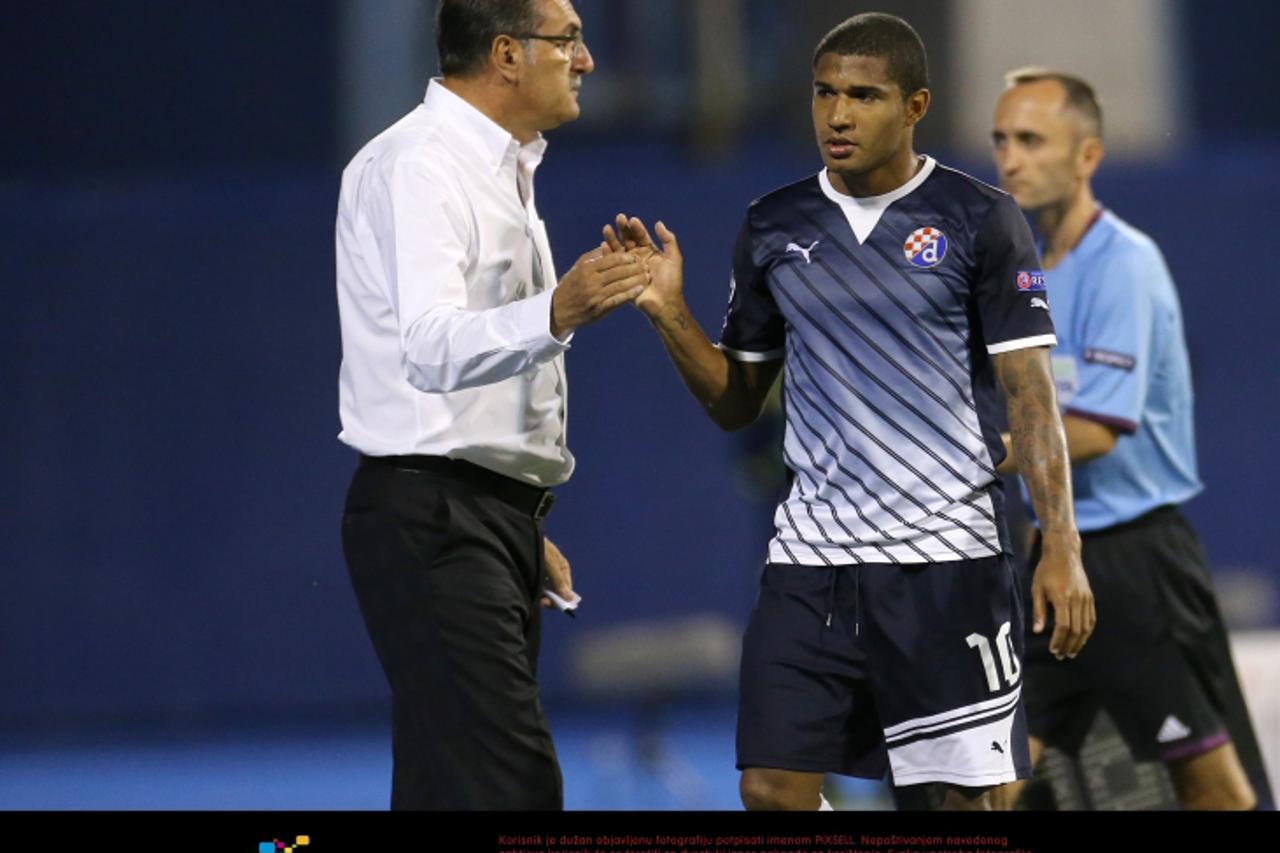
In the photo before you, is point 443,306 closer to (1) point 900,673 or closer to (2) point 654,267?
(2) point 654,267

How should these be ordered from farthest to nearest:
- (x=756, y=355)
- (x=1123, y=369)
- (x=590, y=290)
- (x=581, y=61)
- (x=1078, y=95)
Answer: (x=1078, y=95) → (x=1123, y=369) → (x=581, y=61) → (x=756, y=355) → (x=590, y=290)

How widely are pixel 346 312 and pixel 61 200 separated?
18.0ft

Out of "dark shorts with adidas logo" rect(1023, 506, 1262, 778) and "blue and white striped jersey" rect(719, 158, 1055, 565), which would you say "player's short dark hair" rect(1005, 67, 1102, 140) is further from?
"blue and white striped jersey" rect(719, 158, 1055, 565)

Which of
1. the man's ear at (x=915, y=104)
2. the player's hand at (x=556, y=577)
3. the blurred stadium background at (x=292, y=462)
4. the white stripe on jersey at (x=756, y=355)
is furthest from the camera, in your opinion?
the blurred stadium background at (x=292, y=462)

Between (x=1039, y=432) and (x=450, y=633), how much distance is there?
128 cm

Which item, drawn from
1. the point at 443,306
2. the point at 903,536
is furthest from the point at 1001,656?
the point at 443,306

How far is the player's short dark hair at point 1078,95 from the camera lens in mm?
5480

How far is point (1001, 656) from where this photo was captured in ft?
14.2

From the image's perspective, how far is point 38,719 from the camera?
31.4 ft

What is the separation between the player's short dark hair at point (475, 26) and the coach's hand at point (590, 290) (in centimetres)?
71

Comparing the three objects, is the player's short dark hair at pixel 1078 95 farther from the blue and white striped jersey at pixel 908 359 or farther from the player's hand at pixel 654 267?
the player's hand at pixel 654 267

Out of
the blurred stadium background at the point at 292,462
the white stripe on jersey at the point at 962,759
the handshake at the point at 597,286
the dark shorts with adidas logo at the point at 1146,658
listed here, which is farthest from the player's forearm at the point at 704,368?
the blurred stadium background at the point at 292,462

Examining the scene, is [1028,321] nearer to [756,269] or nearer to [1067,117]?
[756,269]

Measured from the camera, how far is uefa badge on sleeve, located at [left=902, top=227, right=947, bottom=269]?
14.1 ft
